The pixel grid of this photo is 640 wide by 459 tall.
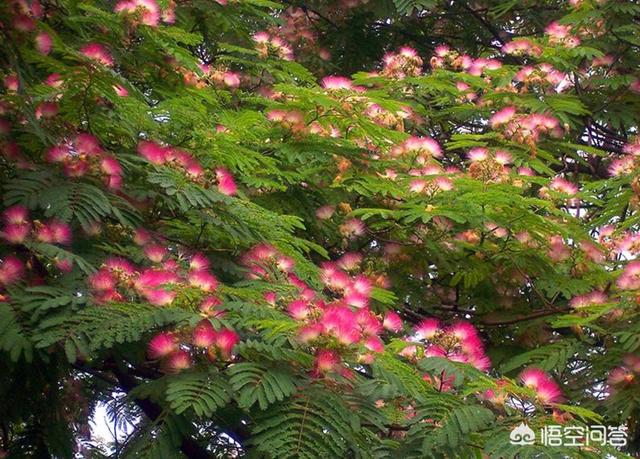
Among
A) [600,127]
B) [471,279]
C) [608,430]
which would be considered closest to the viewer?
[608,430]

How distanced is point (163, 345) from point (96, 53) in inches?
61.2

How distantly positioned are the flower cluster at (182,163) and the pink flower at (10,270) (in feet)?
2.60

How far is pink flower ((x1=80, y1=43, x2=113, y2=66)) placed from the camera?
174 inches

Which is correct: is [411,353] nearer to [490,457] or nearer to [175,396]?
[490,457]

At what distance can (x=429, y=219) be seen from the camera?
5.50 m

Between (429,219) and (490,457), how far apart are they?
2.22m

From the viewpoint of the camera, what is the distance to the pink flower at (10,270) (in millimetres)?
3740

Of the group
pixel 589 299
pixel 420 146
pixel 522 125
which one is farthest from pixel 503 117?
pixel 589 299

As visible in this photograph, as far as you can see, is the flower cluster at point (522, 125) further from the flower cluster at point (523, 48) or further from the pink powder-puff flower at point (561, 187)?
the flower cluster at point (523, 48)

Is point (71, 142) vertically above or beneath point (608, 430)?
above

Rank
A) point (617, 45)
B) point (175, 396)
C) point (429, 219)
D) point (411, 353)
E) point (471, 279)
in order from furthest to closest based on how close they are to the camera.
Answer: point (617, 45) → point (471, 279) → point (429, 219) → point (411, 353) → point (175, 396)

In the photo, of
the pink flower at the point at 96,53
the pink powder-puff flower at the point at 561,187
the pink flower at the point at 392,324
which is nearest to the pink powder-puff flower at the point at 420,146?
the pink powder-puff flower at the point at 561,187

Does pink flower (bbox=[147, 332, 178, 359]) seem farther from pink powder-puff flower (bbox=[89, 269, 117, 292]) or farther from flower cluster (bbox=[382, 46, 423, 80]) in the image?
flower cluster (bbox=[382, 46, 423, 80])

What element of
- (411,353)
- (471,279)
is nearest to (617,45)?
(471,279)
